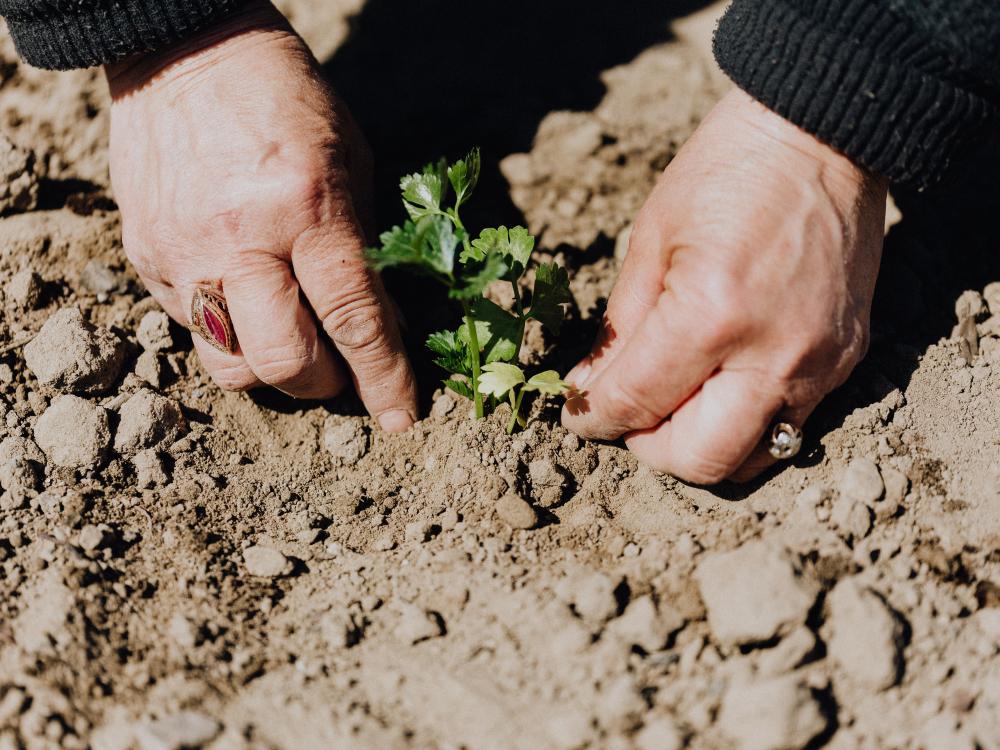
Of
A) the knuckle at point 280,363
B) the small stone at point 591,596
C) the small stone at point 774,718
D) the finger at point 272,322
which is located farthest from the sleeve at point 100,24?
the small stone at point 774,718

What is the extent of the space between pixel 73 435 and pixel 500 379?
1.37 metres

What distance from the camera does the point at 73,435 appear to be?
2.64 metres

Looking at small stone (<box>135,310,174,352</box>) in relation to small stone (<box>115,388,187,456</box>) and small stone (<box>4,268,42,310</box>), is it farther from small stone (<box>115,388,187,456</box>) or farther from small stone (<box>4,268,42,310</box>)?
small stone (<box>4,268,42,310</box>)

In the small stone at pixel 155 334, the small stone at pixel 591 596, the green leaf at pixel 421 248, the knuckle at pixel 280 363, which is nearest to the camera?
the small stone at pixel 591 596

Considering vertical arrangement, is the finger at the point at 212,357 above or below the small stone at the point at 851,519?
below

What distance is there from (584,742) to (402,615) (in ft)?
1.96

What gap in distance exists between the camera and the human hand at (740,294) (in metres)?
→ 2.29

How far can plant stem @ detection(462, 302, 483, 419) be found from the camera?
249 centimetres

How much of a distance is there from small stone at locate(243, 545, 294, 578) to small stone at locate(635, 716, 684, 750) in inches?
43.3

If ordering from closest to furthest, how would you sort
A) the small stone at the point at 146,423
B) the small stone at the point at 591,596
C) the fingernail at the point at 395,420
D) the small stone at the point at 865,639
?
the small stone at the point at 865,639
the small stone at the point at 591,596
the small stone at the point at 146,423
the fingernail at the point at 395,420

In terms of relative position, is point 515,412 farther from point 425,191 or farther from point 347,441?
point 425,191

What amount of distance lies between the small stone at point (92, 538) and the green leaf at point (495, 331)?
1.21 m

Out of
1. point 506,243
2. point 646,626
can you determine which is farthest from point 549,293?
point 646,626

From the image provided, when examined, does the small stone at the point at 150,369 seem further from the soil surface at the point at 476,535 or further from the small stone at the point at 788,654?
the small stone at the point at 788,654
